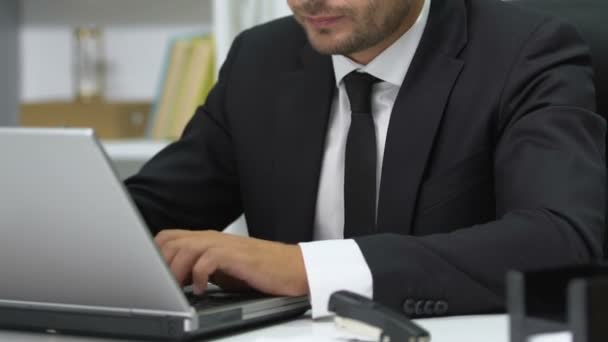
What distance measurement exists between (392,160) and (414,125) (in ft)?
0.21

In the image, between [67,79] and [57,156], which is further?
[67,79]

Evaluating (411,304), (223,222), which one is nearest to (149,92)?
(223,222)

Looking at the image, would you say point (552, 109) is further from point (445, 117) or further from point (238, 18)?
point (238, 18)

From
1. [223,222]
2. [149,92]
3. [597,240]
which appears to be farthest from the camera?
[149,92]

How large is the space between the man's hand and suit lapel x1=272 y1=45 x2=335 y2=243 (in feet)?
1.46

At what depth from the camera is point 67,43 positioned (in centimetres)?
302

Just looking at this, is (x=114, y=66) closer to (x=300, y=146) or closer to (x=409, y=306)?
(x=300, y=146)

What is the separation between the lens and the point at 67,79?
3035 millimetres

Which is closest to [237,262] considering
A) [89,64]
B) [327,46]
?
[327,46]

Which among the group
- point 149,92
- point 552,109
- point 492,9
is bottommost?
point 149,92

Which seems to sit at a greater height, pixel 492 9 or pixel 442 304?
pixel 492 9

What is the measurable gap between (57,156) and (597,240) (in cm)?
71

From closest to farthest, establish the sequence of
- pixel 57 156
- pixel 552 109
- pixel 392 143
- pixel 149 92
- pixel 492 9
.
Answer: pixel 57 156 < pixel 552 109 < pixel 392 143 < pixel 492 9 < pixel 149 92

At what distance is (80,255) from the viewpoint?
3.15 feet
